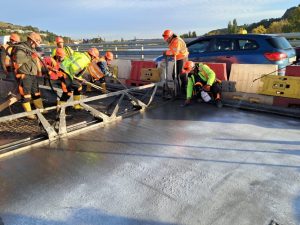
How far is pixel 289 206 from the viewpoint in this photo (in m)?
3.22

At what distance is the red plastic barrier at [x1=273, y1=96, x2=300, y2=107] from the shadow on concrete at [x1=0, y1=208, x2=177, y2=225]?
15.7 ft

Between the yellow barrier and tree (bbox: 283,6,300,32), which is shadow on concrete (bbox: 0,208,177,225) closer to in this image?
the yellow barrier

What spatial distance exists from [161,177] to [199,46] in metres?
6.20

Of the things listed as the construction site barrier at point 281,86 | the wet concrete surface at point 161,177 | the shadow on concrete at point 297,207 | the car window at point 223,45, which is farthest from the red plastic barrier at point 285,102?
the shadow on concrete at point 297,207

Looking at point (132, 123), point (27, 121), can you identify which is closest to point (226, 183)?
point (132, 123)

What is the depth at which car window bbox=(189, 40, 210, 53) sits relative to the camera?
9125 millimetres

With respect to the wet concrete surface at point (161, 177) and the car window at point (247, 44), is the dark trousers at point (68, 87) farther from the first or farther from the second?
the car window at point (247, 44)

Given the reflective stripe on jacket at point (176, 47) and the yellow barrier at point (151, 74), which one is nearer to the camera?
the reflective stripe on jacket at point (176, 47)

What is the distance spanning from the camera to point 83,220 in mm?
3117

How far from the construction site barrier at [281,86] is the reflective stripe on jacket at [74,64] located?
4092mm

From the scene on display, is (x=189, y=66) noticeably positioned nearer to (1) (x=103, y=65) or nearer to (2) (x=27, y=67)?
(1) (x=103, y=65)

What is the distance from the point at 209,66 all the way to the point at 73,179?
513cm

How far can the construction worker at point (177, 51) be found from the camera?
7.93 meters

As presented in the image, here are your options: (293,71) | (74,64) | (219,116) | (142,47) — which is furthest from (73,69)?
(142,47)
